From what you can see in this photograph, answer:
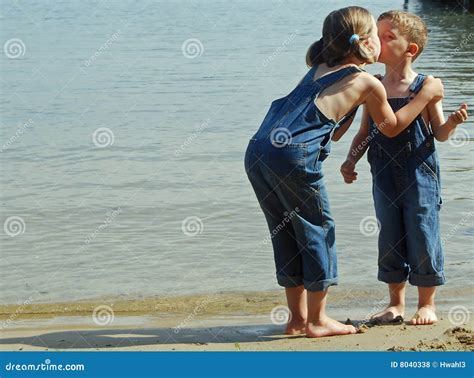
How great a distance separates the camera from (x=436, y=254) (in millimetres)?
5184

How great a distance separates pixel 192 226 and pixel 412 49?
10.5 ft

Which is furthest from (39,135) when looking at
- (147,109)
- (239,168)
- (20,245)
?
(20,245)

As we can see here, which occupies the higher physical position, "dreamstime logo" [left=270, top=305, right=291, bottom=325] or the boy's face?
the boy's face

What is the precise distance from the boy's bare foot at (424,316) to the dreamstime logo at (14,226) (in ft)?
12.6

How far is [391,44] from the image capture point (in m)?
5.18

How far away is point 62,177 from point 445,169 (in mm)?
3793

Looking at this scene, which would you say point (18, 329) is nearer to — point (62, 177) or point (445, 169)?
point (62, 177)
